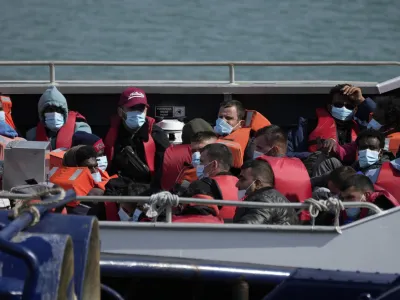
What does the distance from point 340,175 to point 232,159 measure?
2.63ft

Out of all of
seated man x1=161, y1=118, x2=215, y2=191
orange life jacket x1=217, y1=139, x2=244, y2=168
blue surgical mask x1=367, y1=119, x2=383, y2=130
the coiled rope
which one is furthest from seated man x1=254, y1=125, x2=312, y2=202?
the coiled rope

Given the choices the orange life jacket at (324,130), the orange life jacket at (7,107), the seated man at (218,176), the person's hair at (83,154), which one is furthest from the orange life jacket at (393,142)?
the orange life jacket at (7,107)

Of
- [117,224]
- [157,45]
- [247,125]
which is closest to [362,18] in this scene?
[157,45]

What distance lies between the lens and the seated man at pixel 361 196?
263 inches

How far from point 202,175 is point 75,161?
40.2 inches

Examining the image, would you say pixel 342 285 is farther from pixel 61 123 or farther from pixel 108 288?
pixel 61 123

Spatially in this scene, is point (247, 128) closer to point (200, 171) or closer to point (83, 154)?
point (200, 171)

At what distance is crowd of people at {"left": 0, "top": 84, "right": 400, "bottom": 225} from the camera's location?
678cm

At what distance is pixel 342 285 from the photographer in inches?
185

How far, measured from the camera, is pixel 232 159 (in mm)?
7207

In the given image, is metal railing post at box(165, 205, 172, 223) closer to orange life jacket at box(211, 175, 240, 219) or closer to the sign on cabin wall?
orange life jacket at box(211, 175, 240, 219)

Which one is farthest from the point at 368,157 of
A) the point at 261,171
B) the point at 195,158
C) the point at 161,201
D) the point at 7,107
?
the point at 7,107

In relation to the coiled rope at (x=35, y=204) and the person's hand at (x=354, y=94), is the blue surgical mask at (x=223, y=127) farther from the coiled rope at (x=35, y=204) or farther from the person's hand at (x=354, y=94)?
the coiled rope at (x=35, y=204)

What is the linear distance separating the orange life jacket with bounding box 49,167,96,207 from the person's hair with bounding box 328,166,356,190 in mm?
1722
